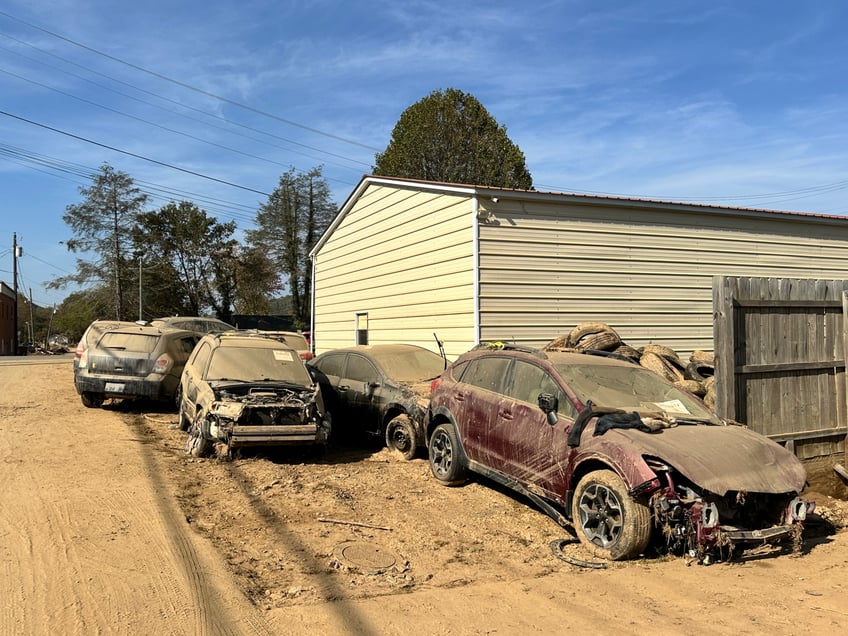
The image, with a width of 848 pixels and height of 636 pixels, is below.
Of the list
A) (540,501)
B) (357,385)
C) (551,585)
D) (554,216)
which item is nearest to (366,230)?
(554,216)

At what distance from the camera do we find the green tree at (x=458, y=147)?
1379 inches

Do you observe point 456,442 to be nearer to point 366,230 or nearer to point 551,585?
point 551,585

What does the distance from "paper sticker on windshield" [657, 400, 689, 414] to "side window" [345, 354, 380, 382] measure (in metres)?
4.21

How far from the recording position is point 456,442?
273 inches

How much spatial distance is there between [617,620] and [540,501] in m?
1.85

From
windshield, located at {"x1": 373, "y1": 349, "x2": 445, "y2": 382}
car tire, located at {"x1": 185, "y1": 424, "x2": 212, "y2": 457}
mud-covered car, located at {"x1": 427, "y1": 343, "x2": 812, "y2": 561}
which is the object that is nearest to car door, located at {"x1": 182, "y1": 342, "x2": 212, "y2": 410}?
car tire, located at {"x1": 185, "y1": 424, "x2": 212, "y2": 457}

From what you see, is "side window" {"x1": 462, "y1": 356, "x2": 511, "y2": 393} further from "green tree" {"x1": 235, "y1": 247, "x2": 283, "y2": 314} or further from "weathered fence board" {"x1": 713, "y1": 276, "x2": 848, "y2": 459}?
"green tree" {"x1": 235, "y1": 247, "x2": 283, "y2": 314}

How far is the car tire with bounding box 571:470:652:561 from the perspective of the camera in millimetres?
4770

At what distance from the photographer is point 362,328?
15.2 meters

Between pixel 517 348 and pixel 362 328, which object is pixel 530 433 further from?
pixel 362 328

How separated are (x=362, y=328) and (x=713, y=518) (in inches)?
440

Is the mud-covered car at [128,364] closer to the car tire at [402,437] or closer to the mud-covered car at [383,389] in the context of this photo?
the mud-covered car at [383,389]

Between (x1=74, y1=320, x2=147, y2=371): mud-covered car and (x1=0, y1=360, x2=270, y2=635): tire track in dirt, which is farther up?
(x1=74, y1=320, x2=147, y2=371): mud-covered car

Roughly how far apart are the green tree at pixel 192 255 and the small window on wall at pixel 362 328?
1706 inches
